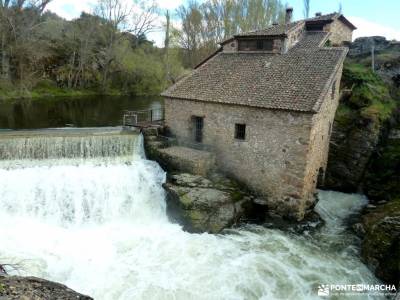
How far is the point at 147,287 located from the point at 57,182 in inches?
228

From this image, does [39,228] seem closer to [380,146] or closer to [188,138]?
[188,138]

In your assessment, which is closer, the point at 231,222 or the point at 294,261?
the point at 294,261

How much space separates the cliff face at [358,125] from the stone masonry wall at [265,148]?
3.86m

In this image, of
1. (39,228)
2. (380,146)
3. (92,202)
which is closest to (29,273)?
(39,228)

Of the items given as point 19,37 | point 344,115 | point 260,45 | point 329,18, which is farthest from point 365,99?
point 19,37

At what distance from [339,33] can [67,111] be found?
70.0 feet

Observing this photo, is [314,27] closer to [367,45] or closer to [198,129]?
[367,45]

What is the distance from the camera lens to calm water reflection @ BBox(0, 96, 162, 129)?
22.3 metres

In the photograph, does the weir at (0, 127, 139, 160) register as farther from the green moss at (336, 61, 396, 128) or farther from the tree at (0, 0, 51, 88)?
the tree at (0, 0, 51, 88)

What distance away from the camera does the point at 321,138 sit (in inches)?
579

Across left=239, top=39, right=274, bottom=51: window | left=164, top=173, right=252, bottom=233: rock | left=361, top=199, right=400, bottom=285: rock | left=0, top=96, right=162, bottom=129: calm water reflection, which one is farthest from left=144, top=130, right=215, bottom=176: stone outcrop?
left=0, top=96, right=162, bottom=129: calm water reflection

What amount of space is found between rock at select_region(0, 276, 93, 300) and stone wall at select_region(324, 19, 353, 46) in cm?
2111

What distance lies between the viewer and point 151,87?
1610 inches

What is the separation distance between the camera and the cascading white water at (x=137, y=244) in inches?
380
